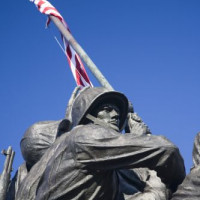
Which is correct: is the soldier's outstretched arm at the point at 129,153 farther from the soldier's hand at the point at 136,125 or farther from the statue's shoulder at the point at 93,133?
the soldier's hand at the point at 136,125

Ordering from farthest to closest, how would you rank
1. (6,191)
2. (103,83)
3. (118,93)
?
(103,83)
(6,191)
(118,93)

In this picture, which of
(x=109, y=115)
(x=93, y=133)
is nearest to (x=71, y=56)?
(x=109, y=115)

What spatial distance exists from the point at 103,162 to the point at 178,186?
80cm

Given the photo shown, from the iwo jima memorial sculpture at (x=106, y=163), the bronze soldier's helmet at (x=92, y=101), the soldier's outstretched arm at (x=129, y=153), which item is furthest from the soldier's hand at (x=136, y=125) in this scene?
the soldier's outstretched arm at (x=129, y=153)

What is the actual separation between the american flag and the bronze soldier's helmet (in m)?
8.12

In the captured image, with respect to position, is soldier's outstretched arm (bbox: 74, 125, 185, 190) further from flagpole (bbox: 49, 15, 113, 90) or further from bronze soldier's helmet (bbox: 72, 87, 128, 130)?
flagpole (bbox: 49, 15, 113, 90)

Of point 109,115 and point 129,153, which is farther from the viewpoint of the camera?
point 109,115

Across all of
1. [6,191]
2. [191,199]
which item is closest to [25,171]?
[6,191]

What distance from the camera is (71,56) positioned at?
645 inches

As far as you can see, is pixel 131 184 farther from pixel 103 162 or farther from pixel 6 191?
pixel 6 191

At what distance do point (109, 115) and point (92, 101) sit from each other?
0.26 meters

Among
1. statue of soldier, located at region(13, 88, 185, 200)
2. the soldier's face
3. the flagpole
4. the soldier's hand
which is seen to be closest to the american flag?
the flagpole

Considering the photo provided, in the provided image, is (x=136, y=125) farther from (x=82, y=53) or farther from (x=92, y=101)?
(x=82, y=53)

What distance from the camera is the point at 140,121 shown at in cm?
874
